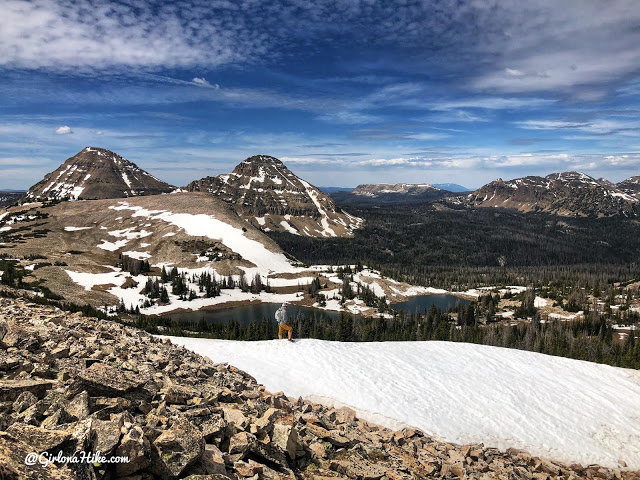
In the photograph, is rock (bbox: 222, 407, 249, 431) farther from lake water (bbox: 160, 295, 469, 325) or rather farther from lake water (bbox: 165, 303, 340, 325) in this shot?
lake water (bbox: 165, 303, 340, 325)

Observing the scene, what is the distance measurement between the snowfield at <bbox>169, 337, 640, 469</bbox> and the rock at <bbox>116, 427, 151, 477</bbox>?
1693cm

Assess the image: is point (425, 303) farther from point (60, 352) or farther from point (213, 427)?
point (213, 427)

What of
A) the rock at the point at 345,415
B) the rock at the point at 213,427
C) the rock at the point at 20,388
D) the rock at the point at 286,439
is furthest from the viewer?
the rock at the point at 345,415

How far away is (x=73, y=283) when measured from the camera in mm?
122250

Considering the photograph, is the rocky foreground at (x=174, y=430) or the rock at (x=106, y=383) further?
the rock at (x=106, y=383)

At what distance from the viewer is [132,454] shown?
761 centimetres

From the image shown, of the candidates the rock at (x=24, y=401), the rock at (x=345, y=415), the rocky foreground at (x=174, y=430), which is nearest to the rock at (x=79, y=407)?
the rocky foreground at (x=174, y=430)

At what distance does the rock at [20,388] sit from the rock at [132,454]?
15.5 feet

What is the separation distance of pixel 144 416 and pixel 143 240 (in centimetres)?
19877

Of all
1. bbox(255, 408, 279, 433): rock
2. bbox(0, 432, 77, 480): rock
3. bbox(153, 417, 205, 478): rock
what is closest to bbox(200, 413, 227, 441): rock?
bbox(153, 417, 205, 478): rock

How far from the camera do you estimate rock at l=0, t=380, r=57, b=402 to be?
33.0 ft

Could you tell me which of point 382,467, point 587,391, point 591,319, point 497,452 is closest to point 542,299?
point 591,319

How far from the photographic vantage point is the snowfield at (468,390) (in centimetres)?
2319

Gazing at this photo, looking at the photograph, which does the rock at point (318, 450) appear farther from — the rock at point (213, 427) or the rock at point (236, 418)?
the rock at point (213, 427)
